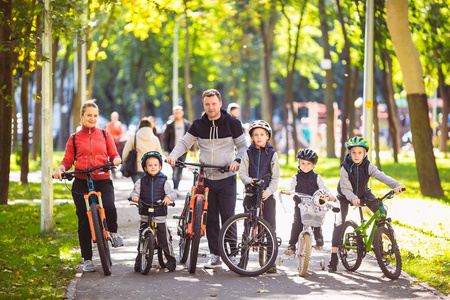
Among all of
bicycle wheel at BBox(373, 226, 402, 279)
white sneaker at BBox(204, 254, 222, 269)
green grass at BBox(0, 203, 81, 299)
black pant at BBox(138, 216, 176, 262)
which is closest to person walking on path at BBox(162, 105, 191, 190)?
green grass at BBox(0, 203, 81, 299)

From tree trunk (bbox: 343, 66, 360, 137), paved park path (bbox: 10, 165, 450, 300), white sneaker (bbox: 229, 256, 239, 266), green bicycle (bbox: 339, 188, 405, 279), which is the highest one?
tree trunk (bbox: 343, 66, 360, 137)

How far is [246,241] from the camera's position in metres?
8.30

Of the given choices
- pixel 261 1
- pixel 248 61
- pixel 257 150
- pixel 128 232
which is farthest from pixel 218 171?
pixel 248 61

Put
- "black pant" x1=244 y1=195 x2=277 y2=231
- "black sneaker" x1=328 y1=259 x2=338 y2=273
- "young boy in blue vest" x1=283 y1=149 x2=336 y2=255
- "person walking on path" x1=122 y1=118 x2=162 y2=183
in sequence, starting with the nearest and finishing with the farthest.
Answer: "young boy in blue vest" x1=283 y1=149 x2=336 y2=255 → "black pant" x1=244 y1=195 x2=277 y2=231 → "black sneaker" x1=328 y1=259 x2=338 y2=273 → "person walking on path" x1=122 y1=118 x2=162 y2=183

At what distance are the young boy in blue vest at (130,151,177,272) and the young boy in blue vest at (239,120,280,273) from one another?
81 centimetres

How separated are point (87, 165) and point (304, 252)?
2.56 m

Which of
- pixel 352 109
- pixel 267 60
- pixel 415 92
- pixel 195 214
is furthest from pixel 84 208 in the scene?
pixel 267 60

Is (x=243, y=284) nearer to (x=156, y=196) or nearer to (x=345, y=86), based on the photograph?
(x=156, y=196)

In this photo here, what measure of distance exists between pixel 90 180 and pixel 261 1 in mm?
21208

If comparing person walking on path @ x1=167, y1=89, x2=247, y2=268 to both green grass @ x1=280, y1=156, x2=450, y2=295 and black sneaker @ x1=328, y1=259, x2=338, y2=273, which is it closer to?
black sneaker @ x1=328, y1=259, x2=338, y2=273

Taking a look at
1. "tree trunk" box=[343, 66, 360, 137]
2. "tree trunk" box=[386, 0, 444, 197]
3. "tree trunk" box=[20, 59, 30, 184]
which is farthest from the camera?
"tree trunk" box=[343, 66, 360, 137]

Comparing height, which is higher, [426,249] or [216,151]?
[216,151]

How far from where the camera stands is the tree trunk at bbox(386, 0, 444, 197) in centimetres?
1515

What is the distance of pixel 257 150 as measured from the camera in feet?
28.0
